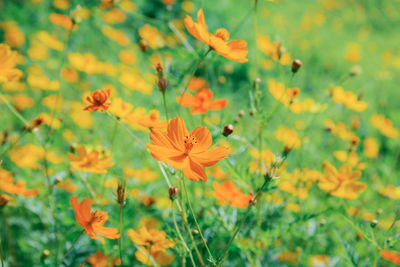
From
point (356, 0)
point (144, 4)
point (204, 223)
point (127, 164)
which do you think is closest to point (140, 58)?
point (144, 4)

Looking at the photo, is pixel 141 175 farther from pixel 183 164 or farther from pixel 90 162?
pixel 183 164

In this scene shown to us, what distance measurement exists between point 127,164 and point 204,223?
0.93 meters

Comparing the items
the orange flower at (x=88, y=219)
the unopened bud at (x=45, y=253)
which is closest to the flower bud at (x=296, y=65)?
the orange flower at (x=88, y=219)

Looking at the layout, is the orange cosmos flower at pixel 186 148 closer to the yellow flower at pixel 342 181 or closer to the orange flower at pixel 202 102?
the orange flower at pixel 202 102

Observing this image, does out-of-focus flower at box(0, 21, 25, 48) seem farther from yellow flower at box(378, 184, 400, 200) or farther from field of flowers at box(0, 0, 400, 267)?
yellow flower at box(378, 184, 400, 200)

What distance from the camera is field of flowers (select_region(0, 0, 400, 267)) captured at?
3.20 ft

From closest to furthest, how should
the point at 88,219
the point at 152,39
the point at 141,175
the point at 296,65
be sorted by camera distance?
the point at 88,219 < the point at 296,65 < the point at 141,175 < the point at 152,39

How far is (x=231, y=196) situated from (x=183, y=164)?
446mm

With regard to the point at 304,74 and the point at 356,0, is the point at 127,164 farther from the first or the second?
the point at 356,0

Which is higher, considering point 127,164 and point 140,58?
point 127,164

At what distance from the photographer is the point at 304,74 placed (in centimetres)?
416

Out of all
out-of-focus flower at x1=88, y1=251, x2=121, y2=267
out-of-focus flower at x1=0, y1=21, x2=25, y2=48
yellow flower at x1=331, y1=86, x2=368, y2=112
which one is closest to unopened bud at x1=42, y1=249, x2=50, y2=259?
out-of-focus flower at x1=88, y1=251, x2=121, y2=267

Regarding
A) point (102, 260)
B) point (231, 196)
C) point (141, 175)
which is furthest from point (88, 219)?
point (141, 175)

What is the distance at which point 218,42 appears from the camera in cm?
95
